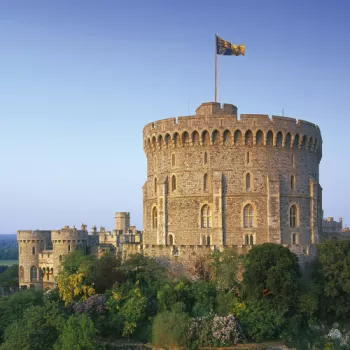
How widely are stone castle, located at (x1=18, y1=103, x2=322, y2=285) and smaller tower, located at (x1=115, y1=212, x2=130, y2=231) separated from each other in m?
47.1

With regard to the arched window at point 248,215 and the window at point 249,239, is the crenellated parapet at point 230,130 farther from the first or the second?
the window at point 249,239

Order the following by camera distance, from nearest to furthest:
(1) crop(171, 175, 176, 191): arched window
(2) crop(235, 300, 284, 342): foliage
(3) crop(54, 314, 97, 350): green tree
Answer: (3) crop(54, 314, 97, 350): green tree
(2) crop(235, 300, 284, 342): foliage
(1) crop(171, 175, 176, 191): arched window

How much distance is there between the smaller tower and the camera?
3723 inches

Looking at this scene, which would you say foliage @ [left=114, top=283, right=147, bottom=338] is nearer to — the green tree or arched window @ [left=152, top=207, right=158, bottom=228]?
the green tree

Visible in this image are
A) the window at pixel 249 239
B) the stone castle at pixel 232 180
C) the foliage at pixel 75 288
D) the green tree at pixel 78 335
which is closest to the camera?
the green tree at pixel 78 335

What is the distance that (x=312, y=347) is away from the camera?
33.1 meters

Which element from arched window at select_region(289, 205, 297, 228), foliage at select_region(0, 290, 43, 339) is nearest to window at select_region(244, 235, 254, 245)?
arched window at select_region(289, 205, 297, 228)

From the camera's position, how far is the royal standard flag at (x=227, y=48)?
48844 mm

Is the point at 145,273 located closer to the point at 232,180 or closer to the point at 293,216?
the point at 232,180

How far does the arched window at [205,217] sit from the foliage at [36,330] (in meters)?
14.7

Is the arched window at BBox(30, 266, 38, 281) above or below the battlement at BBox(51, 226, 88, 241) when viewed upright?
below

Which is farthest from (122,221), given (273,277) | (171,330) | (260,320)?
(171,330)

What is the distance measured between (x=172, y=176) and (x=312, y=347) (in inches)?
737

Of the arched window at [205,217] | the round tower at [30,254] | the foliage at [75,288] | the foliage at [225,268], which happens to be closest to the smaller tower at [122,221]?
the round tower at [30,254]
